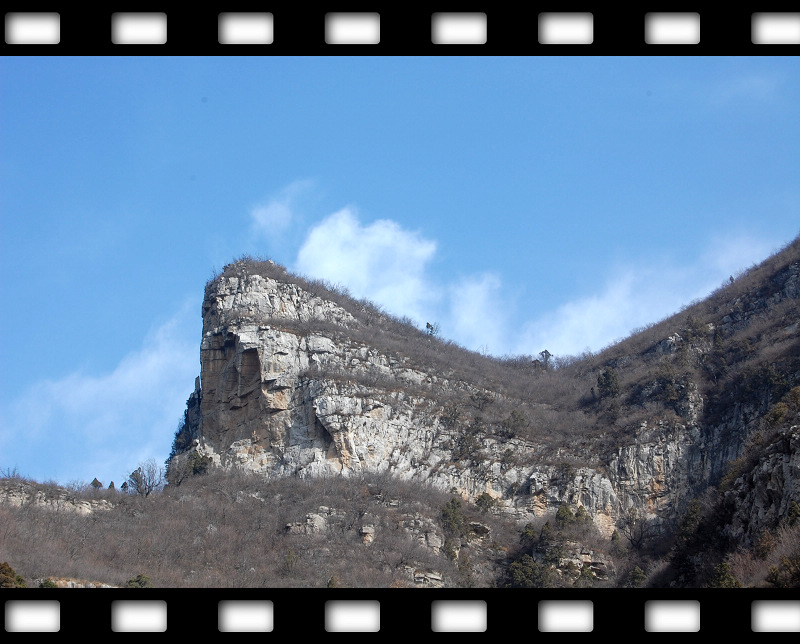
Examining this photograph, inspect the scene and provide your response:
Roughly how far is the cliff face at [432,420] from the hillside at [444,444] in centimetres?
13

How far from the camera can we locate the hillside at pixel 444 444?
1962 inches

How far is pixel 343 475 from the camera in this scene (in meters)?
58.8

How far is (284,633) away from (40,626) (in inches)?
132

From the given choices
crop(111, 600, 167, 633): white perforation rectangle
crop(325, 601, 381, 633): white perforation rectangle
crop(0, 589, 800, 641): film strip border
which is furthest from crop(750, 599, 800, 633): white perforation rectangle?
crop(111, 600, 167, 633): white perforation rectangle

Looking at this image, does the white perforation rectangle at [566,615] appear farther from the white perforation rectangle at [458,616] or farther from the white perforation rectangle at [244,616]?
the white perforation rectangle at [244,616]

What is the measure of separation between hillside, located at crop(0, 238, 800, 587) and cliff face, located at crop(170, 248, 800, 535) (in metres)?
0.13

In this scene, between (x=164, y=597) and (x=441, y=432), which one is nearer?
(x=164, y=597)

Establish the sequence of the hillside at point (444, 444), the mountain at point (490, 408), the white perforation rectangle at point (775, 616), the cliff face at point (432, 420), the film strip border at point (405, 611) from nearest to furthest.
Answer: the white perforation rectangle at point (775, 616)
the film strip border at point (405, 611)
the hillside at point (444, 444)
the mountain at point (490, 408)
the cliff face at point (432, 420)

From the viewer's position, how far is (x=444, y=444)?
62156mm

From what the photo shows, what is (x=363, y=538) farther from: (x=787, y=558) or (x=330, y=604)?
(x=330, y=604)

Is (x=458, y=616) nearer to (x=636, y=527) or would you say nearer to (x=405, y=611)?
(x=405, y=611)

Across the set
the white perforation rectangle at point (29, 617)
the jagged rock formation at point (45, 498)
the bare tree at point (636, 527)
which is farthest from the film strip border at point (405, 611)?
the jagged rock formation at point (45, 498)

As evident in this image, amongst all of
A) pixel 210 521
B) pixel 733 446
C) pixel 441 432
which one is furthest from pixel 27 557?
pixel 733 446

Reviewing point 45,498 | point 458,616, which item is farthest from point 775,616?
point 45,498
